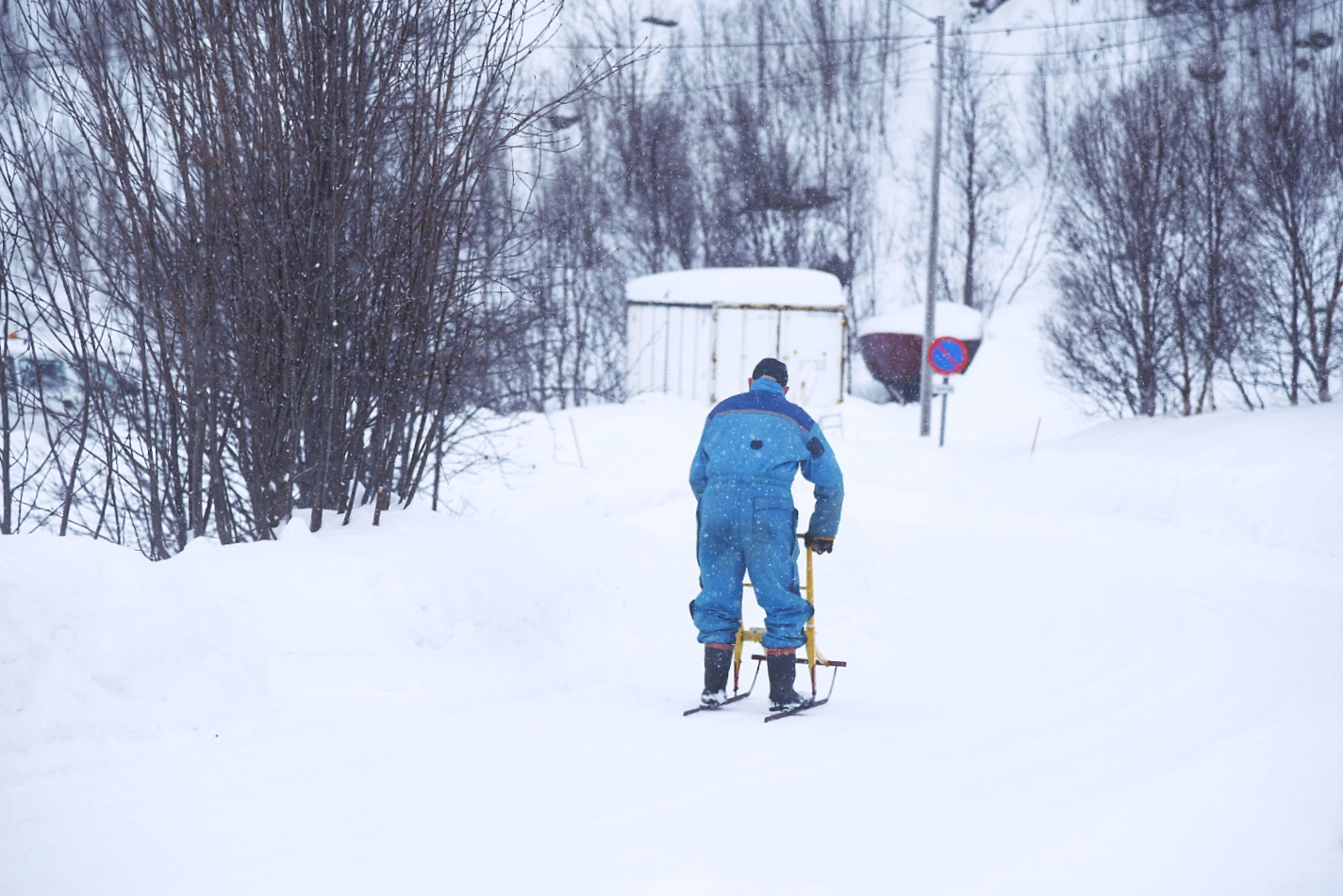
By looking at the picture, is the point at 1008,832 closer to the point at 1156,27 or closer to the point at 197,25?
the point at 197,25

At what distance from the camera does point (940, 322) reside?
31656 mm

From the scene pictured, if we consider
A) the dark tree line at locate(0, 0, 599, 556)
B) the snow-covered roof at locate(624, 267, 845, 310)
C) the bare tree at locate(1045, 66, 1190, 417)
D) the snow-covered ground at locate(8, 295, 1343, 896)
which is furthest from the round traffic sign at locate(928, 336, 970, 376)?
the dark tree line at locate(0, 0, 599, 556)

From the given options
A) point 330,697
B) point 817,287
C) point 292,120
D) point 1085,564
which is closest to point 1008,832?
point 330,697

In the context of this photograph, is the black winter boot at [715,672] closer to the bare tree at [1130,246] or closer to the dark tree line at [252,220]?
the dark tree line at [252,220]

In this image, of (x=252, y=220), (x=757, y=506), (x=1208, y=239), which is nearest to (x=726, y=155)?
(x=1208, y=239)

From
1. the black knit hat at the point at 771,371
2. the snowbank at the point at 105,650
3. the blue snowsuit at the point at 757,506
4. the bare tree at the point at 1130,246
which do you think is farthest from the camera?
the bare tree at the point at 1130,246

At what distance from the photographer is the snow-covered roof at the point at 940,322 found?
3148 cm

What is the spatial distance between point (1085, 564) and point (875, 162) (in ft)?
105

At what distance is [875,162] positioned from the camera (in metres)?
40.9

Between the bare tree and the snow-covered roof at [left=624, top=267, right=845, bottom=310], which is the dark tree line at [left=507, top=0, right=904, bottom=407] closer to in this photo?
the snow-covered roof at [left=624, top=267, right=845, bottom=310]

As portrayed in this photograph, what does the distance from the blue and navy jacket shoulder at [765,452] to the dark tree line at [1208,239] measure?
1357 centimetres

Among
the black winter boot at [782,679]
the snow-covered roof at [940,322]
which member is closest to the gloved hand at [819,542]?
the black winter boot at [782,679]

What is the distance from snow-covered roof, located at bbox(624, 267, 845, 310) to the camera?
985 inches

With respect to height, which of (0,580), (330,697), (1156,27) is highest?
(1156,27)
